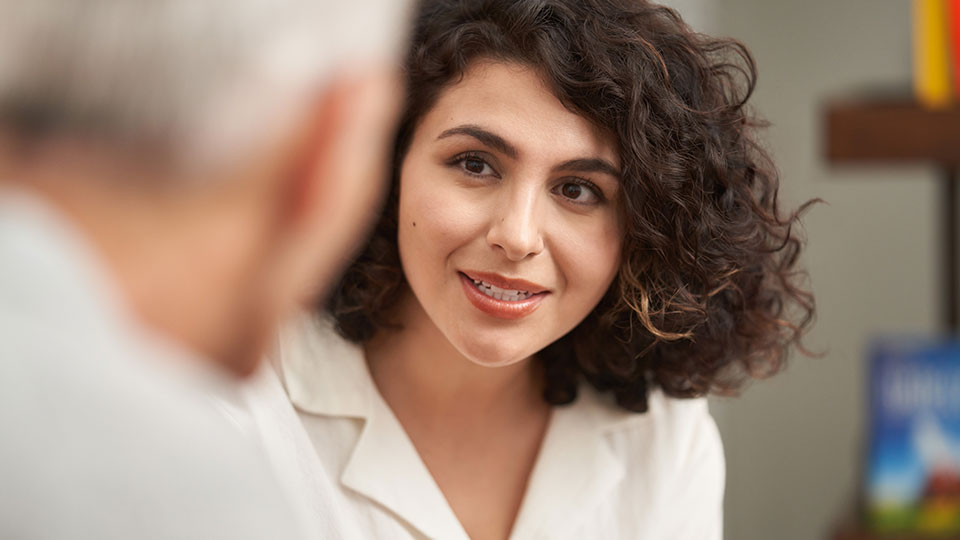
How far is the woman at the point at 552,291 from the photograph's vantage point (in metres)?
1.25

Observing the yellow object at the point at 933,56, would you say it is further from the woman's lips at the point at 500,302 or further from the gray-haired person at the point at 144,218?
the gray-haired person at the point at 144,218

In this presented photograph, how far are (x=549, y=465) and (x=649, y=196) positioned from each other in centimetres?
42

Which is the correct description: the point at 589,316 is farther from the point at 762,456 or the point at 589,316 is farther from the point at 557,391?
the point at 762,456

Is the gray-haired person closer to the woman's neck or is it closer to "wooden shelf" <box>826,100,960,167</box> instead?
the woman's neck

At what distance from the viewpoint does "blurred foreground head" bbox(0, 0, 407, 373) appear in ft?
1.48

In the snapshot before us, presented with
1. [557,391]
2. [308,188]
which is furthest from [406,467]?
[308,188]

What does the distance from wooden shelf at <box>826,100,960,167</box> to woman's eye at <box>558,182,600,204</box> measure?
0.91 m

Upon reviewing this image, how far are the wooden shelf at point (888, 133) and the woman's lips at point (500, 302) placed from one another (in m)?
1.02

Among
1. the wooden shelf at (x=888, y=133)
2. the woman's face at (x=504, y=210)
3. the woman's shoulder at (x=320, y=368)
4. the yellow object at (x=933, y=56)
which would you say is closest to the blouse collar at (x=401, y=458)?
the woman's shoulder at (x=320, y=368)

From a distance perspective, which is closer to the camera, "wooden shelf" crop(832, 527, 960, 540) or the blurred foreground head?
the blurred foreground head

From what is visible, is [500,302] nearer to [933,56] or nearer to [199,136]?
[199,136]

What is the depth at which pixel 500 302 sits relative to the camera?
4.07ft

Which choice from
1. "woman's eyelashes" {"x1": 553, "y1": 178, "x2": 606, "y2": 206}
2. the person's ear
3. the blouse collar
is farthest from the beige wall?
the person's ear

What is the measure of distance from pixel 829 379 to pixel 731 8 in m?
0.94
